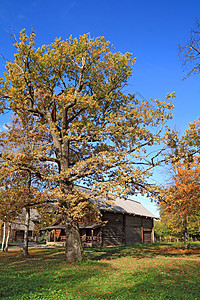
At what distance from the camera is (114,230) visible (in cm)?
3441

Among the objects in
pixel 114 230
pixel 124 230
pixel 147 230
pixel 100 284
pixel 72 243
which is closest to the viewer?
pixel 100 284

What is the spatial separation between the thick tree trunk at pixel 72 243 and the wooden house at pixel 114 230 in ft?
45.4

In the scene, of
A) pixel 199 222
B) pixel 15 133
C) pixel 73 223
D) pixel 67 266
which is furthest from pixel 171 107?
pixel 199 222

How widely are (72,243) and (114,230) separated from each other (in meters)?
20.1

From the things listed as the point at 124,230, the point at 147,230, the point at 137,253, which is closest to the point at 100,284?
the point at 137,253

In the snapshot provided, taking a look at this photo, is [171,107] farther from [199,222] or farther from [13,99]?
[199,222]

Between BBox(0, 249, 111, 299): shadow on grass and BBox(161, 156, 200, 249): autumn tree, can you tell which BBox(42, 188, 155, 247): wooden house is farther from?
BBox(0, 249, 111, 299): shadow on grass

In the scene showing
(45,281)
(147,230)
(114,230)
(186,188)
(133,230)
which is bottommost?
(147,230)

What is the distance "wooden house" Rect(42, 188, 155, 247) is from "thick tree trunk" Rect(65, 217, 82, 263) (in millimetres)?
13824

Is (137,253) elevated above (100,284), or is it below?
below

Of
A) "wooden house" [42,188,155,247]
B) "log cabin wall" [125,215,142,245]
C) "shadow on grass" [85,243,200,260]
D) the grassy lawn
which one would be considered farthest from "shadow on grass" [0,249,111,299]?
"log cabin wall" [125,215,142,245]

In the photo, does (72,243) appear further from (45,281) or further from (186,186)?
(186,186)

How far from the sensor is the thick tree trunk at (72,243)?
49.9 ft

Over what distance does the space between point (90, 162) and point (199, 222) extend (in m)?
31.7
